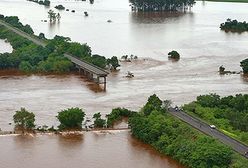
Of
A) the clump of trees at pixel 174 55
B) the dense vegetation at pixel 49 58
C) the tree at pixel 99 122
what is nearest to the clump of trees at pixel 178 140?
the tree at pixel 99 122

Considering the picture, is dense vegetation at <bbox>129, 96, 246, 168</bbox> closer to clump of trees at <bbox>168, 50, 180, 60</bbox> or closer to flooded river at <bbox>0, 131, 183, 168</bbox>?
flooded river at <bbox>0, 131, 183, 168</bbox>

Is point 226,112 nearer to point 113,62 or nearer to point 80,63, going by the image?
point 113,62

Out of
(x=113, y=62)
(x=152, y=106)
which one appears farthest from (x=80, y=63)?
(x=152, y=106)

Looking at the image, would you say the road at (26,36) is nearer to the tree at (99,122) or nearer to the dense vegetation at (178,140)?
the tree at (99,122)

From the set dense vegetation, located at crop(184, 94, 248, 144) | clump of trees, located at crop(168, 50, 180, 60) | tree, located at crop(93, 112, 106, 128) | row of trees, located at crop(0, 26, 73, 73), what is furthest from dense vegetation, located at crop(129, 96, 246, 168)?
clump of trees, located at crop(168, 50, 180, 60)

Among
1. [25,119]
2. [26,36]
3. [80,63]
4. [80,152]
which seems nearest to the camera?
[80,152]
